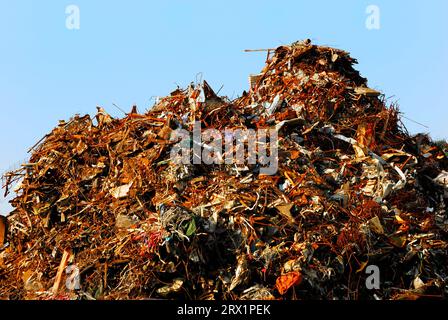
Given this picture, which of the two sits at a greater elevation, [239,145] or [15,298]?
[239,145]

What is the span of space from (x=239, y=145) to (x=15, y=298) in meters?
3.72

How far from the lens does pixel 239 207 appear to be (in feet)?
26.3

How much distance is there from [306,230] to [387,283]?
4.06ft

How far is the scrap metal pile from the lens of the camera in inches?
299

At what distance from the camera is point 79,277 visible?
7.77m

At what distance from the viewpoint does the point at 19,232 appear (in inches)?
377

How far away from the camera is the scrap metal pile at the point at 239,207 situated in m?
7.59

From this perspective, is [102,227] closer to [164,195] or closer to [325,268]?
[164,195]

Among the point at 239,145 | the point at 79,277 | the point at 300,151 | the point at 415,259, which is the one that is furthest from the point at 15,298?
the point at 415,259

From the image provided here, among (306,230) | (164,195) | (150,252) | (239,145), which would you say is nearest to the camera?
(150,252)

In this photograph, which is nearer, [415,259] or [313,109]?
[415,259]

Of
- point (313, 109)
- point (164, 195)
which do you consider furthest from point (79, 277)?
point (313, 109)
